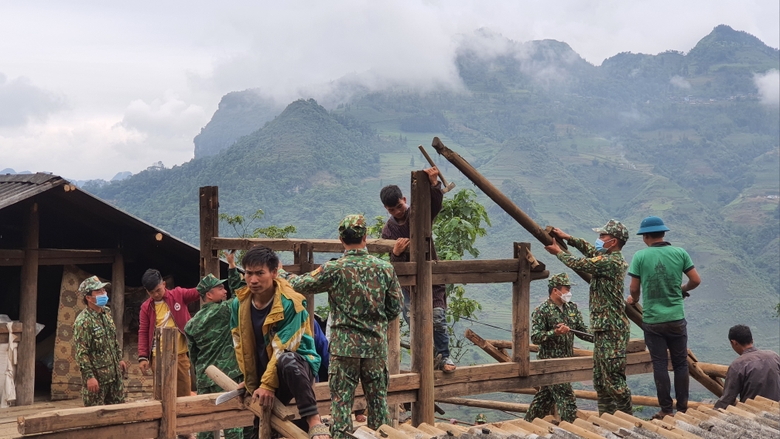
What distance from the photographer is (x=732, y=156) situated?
125 metres

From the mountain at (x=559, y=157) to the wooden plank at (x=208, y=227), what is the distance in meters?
54.2

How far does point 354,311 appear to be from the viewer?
232 inches

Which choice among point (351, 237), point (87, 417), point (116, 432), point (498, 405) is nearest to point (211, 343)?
point (116, 432)

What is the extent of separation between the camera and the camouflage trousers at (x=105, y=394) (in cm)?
885

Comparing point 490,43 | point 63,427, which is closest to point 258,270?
point 63,427

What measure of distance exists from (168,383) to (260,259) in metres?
1.64

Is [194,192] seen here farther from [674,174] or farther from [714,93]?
[714,93]

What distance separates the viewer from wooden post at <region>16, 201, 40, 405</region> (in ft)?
34.7

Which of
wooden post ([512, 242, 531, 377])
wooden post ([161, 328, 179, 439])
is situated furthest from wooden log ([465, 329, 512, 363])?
wooden post ([161, 328, 179, 439])

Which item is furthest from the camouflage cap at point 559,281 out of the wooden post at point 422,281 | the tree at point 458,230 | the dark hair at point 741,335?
the tree at point 458,230

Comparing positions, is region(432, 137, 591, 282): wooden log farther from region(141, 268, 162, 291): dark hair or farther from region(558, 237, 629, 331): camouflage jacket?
region(141, 268, 162, 291): dark hair

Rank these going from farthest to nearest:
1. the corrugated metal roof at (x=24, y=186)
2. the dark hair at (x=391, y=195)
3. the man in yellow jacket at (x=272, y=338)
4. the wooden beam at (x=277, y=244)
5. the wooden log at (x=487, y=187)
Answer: the corrugated metal roof at (x=24, y=186)
the wooden beam at (x=277, y=244)
the wooden log at (x=487, y=187)
the dark hair at (x=391, y=195)
the man in yellow jacket at (x=272, y=338)

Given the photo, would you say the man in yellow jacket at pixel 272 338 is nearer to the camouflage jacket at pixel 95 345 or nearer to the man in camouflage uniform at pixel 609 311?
the man in camouflage uniform at pixel 609 311

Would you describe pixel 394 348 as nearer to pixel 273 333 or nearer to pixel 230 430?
pixel 230 430
